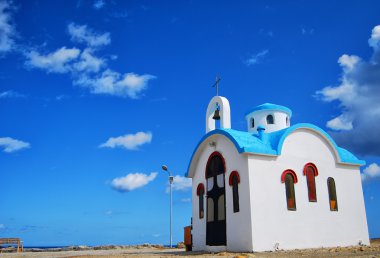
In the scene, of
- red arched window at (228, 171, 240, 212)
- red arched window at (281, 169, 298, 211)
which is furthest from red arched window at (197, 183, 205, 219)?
red arched window at (281, 169, 298, 211)

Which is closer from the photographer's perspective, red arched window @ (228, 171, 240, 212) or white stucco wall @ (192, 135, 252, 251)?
white stucco wall @ (192, 135, 252, 251)

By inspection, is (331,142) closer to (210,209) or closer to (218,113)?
(218,113)

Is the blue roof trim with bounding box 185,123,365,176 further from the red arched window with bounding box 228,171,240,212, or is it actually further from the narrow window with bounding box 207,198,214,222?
the narrow window with bounding box 207,198,214,222

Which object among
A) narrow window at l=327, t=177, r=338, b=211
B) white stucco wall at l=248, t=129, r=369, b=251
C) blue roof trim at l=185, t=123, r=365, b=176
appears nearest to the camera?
white stucco wall at l=248, t=129, r=369, b=251

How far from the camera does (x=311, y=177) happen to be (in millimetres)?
17328

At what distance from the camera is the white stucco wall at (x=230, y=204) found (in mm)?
15641

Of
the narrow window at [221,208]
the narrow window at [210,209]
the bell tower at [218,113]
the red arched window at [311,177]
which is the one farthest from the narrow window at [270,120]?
the narrow window at [210,209]

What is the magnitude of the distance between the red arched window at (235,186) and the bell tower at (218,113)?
2739 millimetres

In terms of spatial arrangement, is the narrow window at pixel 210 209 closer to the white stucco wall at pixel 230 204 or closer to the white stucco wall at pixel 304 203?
the white stucco wall at pixel 230 204

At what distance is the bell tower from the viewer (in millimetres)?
Result: 18625

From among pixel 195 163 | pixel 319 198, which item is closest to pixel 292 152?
pixel 319 198

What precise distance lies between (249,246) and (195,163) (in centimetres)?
619

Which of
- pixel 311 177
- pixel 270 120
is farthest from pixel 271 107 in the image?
pixel 311 177

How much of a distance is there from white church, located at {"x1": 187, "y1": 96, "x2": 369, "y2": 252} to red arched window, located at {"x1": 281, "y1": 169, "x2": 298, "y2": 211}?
0.14ft
